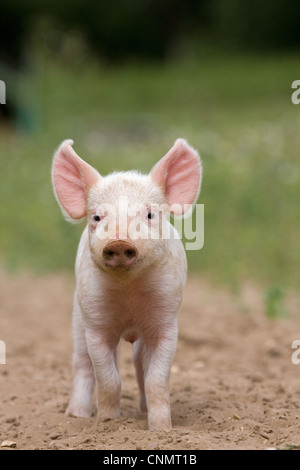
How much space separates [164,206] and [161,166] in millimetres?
198

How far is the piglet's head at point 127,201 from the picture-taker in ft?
12.3

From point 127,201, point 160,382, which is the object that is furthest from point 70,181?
point 160,382

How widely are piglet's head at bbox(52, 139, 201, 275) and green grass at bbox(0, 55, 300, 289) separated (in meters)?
4.21

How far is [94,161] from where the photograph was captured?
43.9 ft

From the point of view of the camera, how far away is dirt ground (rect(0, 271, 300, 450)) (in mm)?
3969

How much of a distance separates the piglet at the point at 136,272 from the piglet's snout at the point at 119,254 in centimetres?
13

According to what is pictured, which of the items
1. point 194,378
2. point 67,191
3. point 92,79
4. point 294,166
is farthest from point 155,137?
point 67,191

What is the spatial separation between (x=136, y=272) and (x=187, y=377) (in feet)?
6.54
